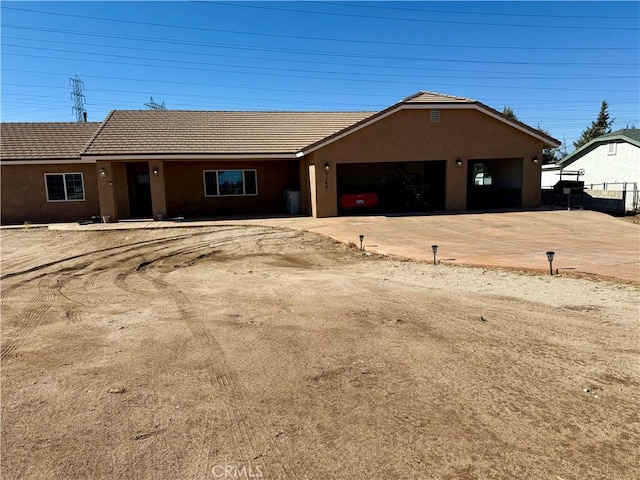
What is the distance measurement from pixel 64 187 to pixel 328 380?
2079cm

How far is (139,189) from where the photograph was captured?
22594mm

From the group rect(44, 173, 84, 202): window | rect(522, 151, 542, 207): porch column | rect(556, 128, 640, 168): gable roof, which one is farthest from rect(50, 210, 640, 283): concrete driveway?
rect(556, 128, 640, 168): gable roof

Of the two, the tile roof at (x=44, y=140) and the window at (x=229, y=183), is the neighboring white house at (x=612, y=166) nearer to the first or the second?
the window at (x=229, y=183)

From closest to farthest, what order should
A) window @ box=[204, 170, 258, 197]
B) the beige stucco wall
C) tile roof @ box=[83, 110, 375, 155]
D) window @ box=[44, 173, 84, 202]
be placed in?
the beige stucco wall, tile roof @ box=[83, 110, 375, 155], window @ box=[44, 173, 84, 202], window @ box=[204, 170, 258, 197]

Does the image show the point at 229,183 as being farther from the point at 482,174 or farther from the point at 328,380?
the point at 328,380

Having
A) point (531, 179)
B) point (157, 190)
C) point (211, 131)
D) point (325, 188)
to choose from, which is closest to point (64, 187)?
point (157, 190)

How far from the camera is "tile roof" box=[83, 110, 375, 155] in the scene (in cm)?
1986

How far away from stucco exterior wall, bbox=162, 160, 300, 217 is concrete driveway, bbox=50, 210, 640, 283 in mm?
2804

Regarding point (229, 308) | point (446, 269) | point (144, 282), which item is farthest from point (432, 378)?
point (144, 282)

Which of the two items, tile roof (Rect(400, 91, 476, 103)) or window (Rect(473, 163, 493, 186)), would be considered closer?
tile roof (Rect(400, 91, 476, 103))

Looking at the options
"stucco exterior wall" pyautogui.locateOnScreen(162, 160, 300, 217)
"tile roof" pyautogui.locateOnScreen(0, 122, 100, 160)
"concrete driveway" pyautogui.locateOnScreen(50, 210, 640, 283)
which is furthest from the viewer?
"stucco exterior wall" pyautogui.locateOnScreen(162, 160, 300, 217)

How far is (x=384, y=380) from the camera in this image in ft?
14.0

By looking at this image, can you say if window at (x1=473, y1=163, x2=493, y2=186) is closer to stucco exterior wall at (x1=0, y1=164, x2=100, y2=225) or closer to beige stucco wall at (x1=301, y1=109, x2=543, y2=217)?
beige stucco wall at (x1=301, y1=109, x2=543, y2=217)

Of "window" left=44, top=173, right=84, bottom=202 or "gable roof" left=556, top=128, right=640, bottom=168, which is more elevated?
"gable roof" left=556, top=128, right=640, bottom=168
